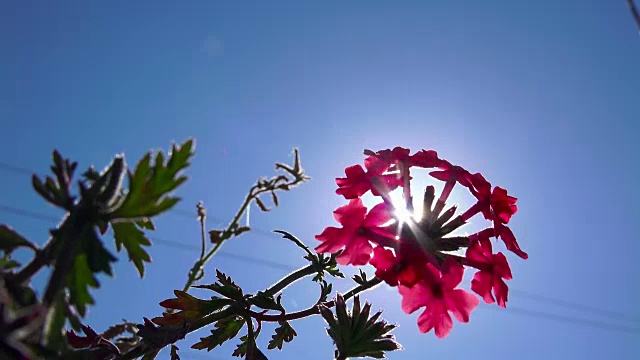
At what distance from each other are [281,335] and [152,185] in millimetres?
1081

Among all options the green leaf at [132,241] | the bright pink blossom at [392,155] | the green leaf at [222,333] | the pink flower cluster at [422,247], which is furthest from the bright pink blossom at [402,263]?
the green leaf at [132,241]

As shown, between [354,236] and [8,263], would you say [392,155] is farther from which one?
[8,263]

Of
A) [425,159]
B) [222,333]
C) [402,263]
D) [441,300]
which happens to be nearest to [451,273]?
[441,300]

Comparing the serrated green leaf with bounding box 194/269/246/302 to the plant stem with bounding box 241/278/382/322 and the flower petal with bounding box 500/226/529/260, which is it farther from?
the flower petal with bounding box 500/226/529/260

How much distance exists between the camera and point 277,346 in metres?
1.93

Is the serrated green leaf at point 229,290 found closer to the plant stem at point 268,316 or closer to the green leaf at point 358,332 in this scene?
the plant stem at point 268,316

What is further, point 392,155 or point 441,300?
point 392,155

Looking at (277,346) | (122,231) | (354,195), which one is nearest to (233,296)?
(277,346)

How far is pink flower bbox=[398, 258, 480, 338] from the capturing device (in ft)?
5.43

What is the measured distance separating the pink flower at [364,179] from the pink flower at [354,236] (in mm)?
113

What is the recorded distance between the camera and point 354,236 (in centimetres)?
172

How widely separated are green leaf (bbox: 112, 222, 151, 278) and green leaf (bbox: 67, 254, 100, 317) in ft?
0.42

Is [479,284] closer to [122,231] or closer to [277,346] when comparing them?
[277,346]

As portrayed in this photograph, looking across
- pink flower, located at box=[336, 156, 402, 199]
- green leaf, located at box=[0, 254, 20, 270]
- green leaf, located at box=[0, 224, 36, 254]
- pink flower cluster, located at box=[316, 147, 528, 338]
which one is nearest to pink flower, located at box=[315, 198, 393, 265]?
pink flower cluster, located at box=[316, 147, 528, 338]
